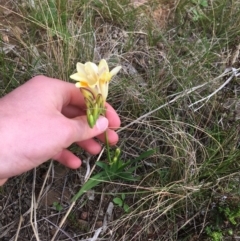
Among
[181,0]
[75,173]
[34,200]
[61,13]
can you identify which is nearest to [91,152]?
[75,173]

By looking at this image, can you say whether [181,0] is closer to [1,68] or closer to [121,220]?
[1,68]

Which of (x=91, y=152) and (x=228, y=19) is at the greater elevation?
(x=228, y=19)

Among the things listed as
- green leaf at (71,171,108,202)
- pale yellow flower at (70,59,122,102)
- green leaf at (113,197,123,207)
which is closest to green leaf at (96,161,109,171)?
green leaf at (71,171,108,202)

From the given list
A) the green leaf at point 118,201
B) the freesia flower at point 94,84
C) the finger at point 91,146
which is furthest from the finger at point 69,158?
the freesia flower at point 94,84

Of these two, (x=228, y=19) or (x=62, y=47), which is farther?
(x=228, y=19)

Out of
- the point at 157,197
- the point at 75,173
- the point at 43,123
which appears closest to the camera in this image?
the point at 43,123

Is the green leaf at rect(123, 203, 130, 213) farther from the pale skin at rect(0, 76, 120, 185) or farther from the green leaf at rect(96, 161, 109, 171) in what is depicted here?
the pale skin at rect(0, 76, 120, 185)

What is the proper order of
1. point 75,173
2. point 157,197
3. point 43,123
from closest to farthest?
point 43,123 < point 157,197 < point 75,173

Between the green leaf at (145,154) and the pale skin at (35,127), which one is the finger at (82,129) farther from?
the green leaf at (145,154)
